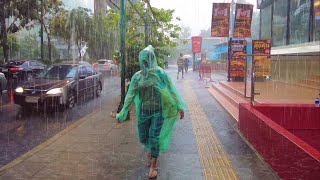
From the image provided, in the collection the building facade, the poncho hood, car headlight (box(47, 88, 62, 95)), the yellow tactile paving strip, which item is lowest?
the yellow tactile paving strip

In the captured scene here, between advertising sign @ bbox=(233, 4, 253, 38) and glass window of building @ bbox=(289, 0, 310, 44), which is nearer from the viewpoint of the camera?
glass window of building @ bbox=(289, 0, 310, 44)

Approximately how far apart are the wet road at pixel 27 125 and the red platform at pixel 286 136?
3.82 meters

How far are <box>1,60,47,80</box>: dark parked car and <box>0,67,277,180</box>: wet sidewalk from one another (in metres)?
13.0

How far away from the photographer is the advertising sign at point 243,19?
17609 mm

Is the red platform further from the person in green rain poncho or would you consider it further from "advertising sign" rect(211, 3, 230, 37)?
"advertising sign" rect(211, 3, 230, 37)

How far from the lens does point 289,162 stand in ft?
14.0

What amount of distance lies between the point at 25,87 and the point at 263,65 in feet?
27.0

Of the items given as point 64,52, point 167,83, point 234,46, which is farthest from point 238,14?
point 64,52

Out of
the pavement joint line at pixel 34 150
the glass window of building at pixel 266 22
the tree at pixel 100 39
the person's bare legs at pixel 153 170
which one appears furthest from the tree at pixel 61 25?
the person's bare legs at pixel 153 170

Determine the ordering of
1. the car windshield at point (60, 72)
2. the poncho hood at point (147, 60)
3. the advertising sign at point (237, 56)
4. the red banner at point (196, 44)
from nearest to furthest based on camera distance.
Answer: the poncho hood at point (147, 60), the car windshield at point (60, 72), the advertising sign at point (237, 56), the red banner at point (196, 44)

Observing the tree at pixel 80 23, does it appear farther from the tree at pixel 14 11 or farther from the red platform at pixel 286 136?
the red platform at pixel 286 136

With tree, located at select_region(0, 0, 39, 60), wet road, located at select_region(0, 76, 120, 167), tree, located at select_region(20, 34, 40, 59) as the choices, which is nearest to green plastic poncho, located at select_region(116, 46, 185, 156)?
wet road, located at select_region(0, 76, 120, 167)

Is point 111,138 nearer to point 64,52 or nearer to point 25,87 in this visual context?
point 25,87

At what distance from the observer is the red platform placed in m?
3.88
